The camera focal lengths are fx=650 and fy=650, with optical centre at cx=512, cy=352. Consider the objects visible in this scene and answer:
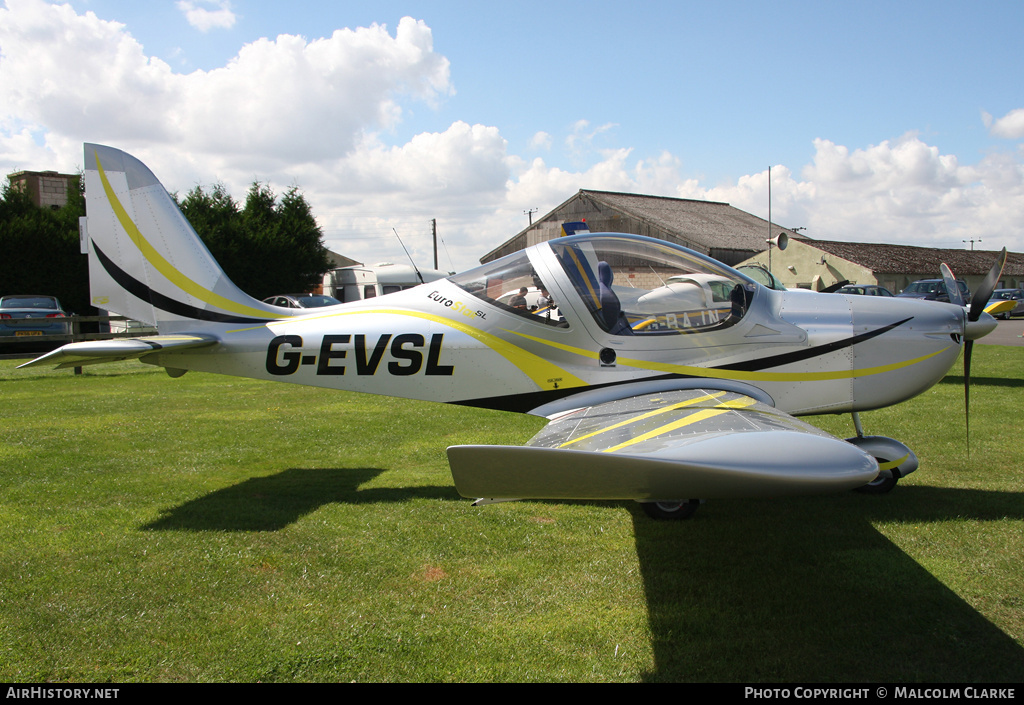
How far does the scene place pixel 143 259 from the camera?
18.4 feet

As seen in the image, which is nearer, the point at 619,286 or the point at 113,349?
the point at 113,349

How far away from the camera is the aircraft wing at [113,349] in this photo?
167 inches

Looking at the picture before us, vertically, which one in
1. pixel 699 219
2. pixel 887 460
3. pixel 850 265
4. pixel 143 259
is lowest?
pixel 887 460

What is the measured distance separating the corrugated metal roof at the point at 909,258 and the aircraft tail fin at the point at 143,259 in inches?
1338

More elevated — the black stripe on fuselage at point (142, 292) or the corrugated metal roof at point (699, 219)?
the corrugated metal roof at point (699, 219)

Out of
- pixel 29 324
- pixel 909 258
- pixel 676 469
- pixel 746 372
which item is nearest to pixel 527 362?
pixel 746 372

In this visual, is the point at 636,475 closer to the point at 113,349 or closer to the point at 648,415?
the point at 648,415

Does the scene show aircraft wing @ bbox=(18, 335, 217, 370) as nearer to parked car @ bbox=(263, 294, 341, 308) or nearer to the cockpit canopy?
Result: the cockpit canopy

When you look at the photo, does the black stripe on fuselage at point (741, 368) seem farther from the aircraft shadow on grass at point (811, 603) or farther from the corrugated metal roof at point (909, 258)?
the corrugated metal roof at point (909, 258)

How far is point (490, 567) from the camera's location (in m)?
3.90

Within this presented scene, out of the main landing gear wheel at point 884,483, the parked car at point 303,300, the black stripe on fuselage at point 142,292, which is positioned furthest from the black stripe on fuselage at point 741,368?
the parked car at point 303,300

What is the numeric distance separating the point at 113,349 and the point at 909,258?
42437 millimetres

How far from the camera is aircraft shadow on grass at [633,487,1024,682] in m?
2.88
